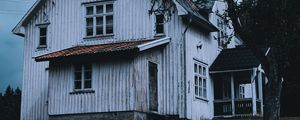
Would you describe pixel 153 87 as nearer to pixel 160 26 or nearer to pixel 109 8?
pixel 160 26

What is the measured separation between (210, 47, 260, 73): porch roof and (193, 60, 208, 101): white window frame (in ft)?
2.63

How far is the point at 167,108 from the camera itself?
95.5ft

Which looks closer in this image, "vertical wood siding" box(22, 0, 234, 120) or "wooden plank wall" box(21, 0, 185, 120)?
"vertical wood siding" box(22, 0, 234, 120)

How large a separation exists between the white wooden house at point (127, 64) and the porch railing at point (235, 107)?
6 cm

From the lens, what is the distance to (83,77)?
27844 mm

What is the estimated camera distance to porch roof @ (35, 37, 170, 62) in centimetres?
2670

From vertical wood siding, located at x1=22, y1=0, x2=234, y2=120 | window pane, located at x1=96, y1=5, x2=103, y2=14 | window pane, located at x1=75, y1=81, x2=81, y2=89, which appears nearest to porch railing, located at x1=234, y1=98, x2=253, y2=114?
vertical wood siding, located at x1=22, y1=0, x2=234, y2=120

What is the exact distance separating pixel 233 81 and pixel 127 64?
9.32m

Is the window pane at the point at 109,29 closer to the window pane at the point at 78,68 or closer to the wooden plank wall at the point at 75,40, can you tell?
the wooden plank wall at the point at 75,40

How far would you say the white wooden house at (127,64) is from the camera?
27.4 meters

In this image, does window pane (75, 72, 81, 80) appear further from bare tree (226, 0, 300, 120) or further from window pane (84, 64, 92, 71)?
bare tree (226, 0, 300, 120)

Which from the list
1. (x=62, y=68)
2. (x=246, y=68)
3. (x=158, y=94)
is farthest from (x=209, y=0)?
(x=62, y=68)

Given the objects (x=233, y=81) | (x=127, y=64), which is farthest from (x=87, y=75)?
(x=233, y=81)

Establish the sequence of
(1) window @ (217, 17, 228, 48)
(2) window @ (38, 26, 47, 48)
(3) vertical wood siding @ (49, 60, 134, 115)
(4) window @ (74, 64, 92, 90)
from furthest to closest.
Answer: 1. (1) window @ (217, 17, 228, 48)
2. (2) window @ (38, 26, 47, 48)
3. (4) window @ (74, 64, 92, 90)
4. (3) vertical wood siding @ (49, 60, 134, 115)
